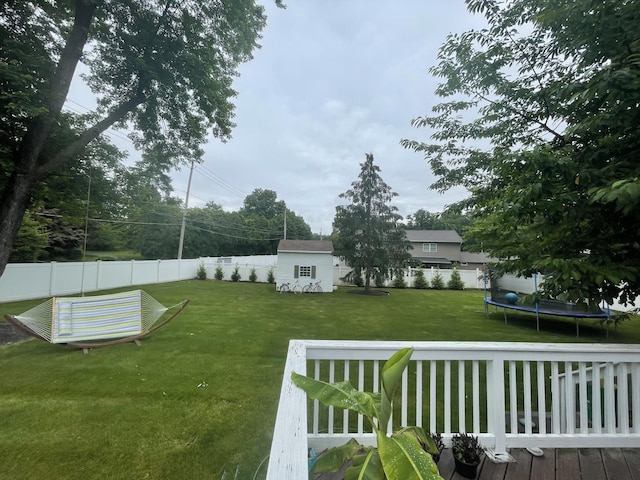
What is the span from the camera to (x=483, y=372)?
5230 millimetres

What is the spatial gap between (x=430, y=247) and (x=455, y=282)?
446 inches

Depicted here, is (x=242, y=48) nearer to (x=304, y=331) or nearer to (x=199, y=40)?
(x=199, y=40)

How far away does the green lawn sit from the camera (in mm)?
2525

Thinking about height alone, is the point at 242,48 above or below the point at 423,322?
above

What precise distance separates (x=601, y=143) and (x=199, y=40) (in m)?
8.54

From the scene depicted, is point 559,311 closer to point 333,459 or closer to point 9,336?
point 333,459

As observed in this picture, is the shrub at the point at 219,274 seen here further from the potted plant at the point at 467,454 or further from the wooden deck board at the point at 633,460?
the wooden deck board at the point at 633,460

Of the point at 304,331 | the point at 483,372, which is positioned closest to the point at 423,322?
the point at 483,372

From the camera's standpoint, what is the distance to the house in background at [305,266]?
15398 millimetres

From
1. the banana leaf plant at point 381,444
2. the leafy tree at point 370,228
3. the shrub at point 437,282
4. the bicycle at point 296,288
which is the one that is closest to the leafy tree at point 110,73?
the banana leaf plant at point 381,444

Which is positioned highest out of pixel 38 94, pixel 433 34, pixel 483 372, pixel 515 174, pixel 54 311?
pixel 433 34

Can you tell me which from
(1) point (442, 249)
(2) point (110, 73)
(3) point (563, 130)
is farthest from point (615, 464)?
(1) point (442, 249)

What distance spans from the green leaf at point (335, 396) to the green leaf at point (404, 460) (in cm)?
25

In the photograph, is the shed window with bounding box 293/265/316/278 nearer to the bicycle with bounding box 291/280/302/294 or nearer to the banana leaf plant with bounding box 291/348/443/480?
the bicycle with bounding box 291/280/302/294
